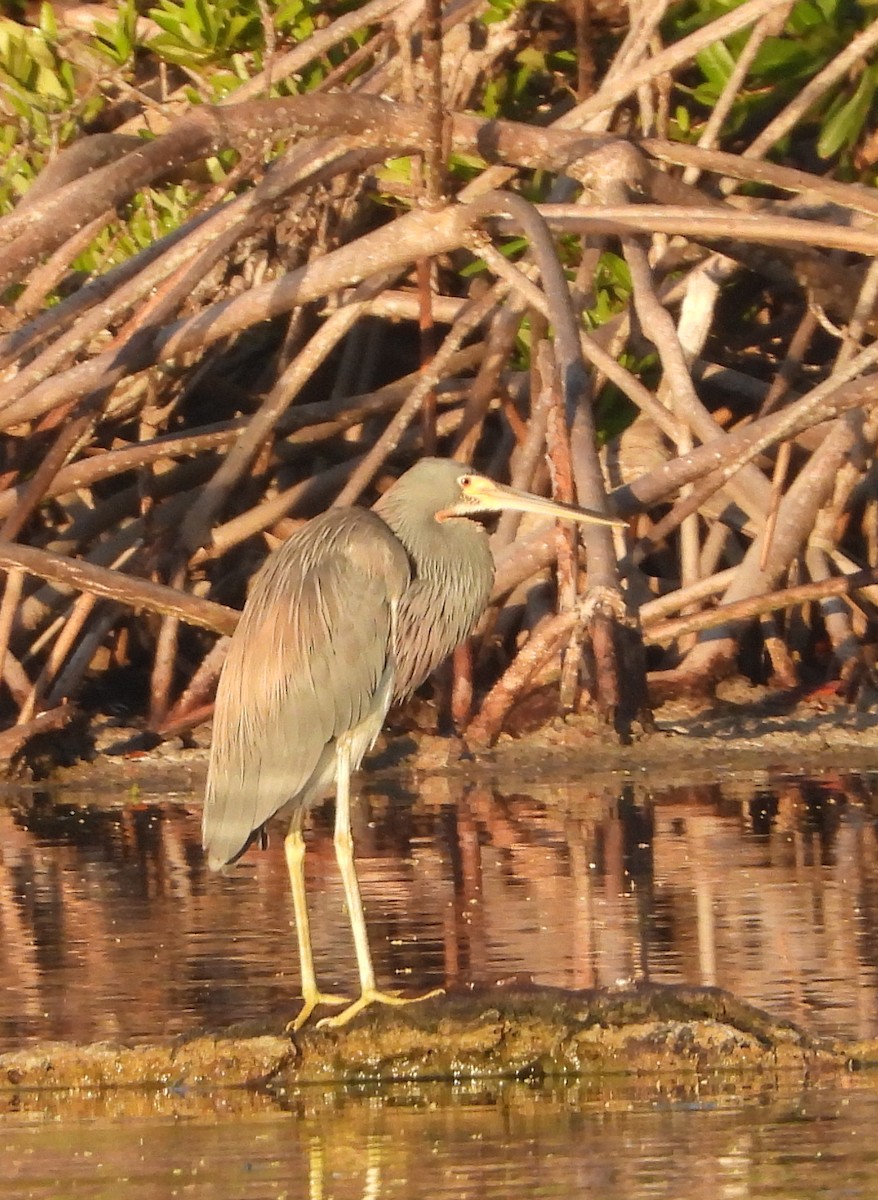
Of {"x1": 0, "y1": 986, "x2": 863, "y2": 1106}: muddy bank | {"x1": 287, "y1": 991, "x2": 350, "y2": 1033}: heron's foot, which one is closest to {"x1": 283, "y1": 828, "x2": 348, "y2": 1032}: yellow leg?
{"x1": 287, "y1": 991, "x2": 350, "y2": 1033}: heron's foot

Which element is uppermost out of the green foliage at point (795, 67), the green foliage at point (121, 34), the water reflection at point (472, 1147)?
the green foliage at point (121, 34)

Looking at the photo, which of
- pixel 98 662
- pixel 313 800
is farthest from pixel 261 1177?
pixel 98 662

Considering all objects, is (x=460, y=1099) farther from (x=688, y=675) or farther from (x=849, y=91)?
(x=849, y=91)

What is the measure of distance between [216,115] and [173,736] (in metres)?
2.50

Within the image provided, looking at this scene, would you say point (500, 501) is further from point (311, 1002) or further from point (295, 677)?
point (311, 1002)

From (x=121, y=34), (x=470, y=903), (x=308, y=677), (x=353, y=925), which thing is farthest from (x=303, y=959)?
(x=121, y=34)

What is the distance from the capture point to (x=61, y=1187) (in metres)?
4.01

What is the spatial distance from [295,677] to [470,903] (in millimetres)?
854

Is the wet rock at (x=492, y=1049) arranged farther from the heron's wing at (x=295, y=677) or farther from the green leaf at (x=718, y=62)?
the green leaf at (x=718, y=62)

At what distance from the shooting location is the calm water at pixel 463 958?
4078mm

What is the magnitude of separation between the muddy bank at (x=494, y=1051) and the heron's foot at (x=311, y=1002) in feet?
0.47

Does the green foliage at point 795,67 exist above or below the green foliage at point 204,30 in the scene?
below

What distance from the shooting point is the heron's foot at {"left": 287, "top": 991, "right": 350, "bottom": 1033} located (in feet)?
16.3

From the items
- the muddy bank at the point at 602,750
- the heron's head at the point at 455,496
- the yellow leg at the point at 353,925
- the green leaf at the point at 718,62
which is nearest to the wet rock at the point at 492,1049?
the yellow leg at the point at 353,925
